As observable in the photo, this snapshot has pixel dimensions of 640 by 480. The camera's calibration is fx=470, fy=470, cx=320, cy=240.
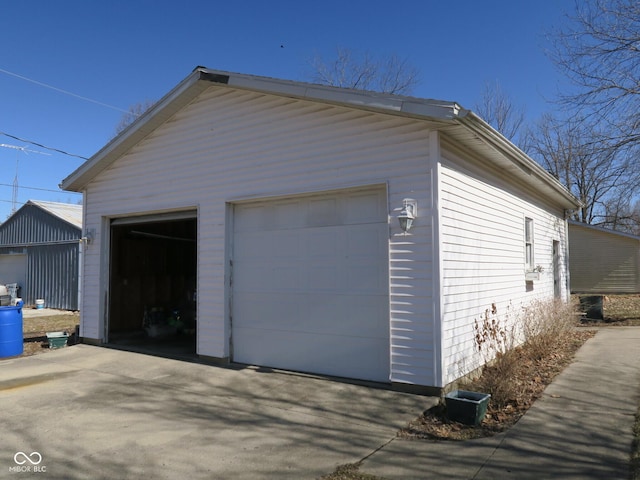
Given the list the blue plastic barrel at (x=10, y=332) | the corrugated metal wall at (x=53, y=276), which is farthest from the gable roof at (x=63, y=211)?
the blue plastic barrel at (x=10, y=332)

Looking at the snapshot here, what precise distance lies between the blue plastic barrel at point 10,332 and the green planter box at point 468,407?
26.4 ft

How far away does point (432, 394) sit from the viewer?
18.6 ft

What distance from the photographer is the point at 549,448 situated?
421cm

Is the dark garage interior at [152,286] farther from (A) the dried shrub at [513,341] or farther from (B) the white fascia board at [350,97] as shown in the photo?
(A) the dried shrub at [513,341]

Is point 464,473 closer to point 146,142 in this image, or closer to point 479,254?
point 479,254

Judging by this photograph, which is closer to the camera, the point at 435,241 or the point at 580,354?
the point at 435,241

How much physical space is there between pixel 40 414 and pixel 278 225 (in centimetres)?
394

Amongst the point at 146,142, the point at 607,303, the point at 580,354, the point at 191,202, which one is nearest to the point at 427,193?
the point at 191,202

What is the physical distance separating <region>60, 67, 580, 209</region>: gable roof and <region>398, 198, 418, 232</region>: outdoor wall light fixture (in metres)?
0.99

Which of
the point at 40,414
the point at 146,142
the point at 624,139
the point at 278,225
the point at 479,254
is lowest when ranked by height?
the point at 40,414

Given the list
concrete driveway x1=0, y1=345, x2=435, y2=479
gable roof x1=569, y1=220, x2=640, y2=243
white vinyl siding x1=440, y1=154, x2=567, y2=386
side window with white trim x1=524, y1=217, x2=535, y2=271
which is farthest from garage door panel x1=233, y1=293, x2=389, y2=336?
gable roof x1=569, y1=220, x2=640, y2=243

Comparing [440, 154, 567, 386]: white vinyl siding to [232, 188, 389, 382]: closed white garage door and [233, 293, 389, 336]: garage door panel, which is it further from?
[233, 293, 389, 336]: garage door panel

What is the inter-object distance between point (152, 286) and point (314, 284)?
23.5 ft

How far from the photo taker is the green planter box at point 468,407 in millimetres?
4855
